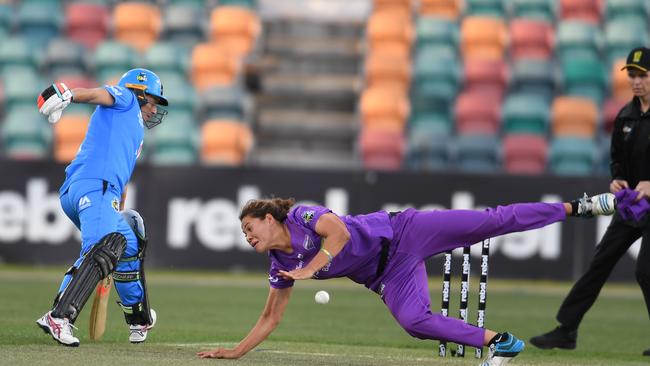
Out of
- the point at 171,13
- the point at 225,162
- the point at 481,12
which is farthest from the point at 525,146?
the point at 171,13

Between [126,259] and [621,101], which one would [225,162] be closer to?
[621,101]

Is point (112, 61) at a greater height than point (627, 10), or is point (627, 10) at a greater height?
point (627, 10)

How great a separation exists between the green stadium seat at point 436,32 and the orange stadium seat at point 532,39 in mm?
1145

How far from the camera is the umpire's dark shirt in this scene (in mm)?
9352

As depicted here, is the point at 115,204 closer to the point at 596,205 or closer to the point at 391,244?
the point at 391,244

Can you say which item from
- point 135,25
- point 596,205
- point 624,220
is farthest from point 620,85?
point 596,205

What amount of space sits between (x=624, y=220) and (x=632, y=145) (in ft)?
1.98

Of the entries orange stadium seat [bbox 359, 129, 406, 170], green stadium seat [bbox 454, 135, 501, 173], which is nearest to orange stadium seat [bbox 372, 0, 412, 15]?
orange stadium seat [bbox 359, 129, 406, 170]

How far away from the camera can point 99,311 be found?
29.0 ft

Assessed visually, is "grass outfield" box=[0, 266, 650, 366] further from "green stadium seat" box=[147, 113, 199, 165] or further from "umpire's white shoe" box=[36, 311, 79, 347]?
"green stadium seat" box=[147, 113, 199, 165]

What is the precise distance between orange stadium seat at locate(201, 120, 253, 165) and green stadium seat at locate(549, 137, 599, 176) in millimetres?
5265

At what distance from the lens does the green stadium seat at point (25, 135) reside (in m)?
20.0

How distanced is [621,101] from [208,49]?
7.41 m

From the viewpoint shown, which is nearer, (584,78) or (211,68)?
(584,78)
